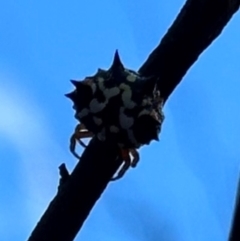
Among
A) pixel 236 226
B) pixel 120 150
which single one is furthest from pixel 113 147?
pixel 236 226

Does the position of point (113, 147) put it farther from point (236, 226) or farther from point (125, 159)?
point (236, 226)

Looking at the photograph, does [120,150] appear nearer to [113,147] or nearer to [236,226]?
[113,147]

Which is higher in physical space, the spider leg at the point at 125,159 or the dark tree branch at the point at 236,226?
the spider leg at the point at 125,159

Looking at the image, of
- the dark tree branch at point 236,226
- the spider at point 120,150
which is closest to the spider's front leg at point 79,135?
the spider at point 120,150

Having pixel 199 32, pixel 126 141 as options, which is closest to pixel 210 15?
pixel 199 32

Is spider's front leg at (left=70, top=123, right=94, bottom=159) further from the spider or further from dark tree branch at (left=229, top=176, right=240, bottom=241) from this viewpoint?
dark tree branch at (left=229, top=176, right=240, bottom=241)

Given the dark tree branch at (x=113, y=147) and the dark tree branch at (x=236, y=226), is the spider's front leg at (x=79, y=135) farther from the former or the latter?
the dark tree branch at (x=236, y=226)

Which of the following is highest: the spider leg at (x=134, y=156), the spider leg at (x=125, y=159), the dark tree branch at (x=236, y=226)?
the spider leg at (x=134, y=156)
